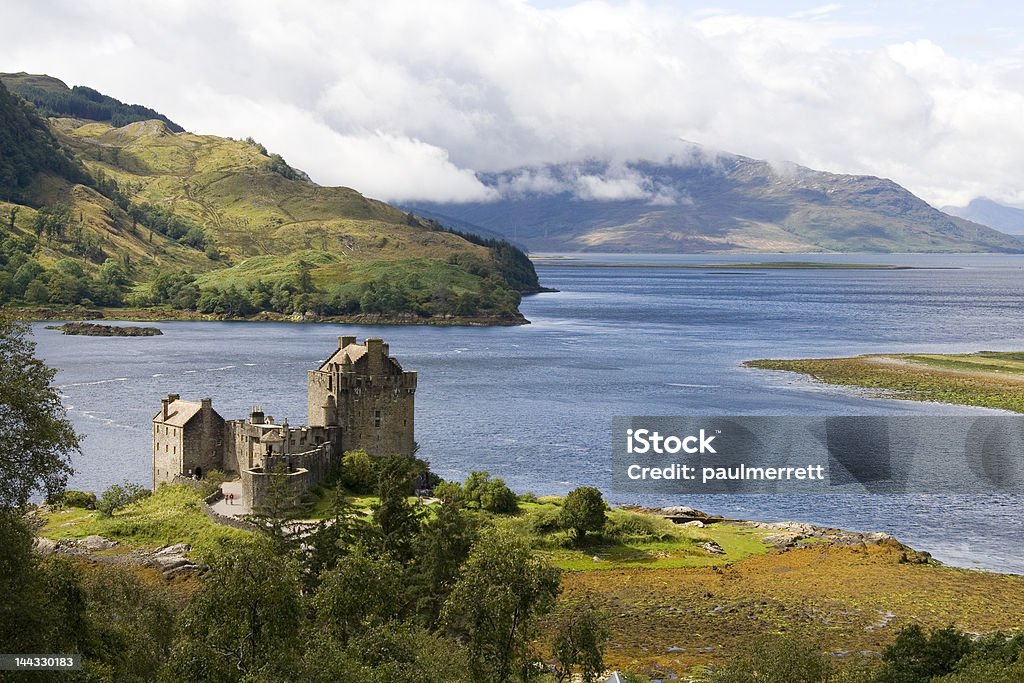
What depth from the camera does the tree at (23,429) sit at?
27375 millimetres

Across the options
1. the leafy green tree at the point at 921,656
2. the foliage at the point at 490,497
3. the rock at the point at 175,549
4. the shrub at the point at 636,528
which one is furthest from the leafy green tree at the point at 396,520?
the leafy green tree at the point at 921,656

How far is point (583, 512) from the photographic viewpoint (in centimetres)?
6334

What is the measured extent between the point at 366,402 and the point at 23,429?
41910mm

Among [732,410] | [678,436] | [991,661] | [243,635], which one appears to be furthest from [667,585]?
[732,410]

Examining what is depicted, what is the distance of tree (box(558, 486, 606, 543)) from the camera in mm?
63250

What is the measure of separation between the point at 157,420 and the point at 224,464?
6.25m

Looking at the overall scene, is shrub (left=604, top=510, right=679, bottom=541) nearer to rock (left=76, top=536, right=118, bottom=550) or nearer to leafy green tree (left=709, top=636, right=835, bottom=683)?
leafy green tree (left=709, top=636, right=835, bottom=683)

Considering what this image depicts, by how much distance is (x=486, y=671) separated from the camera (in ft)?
Result: 114

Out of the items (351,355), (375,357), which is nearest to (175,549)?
(351,355)

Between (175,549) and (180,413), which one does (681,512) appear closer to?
(180,413)

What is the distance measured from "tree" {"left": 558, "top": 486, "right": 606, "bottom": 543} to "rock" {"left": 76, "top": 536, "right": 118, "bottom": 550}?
24.5 metres

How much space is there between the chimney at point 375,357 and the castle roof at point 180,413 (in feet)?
34.4

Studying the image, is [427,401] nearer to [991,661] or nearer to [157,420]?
[157,420]

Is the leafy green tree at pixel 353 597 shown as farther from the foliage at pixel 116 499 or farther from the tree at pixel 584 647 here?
the foliage at pixel 116 499
